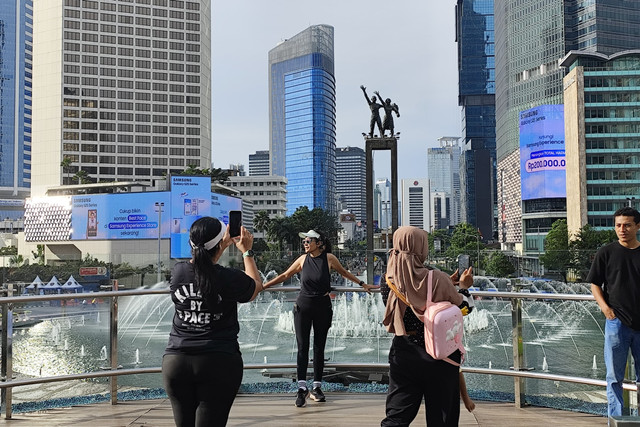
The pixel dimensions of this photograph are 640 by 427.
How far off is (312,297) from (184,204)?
58.6 meters

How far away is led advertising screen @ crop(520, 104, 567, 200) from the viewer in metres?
81.1

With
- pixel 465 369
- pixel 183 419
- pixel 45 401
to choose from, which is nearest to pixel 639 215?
pixel 465 369

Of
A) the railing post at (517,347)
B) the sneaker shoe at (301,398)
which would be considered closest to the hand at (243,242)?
the sneaker shoe at (301,398)

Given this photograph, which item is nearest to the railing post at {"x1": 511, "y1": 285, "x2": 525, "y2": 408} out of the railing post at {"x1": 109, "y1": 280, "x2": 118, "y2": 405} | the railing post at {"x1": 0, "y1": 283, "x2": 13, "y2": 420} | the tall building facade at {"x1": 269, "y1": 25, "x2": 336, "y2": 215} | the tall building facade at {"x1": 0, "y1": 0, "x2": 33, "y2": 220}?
the railing post at {"x1": 109, "y1": 280, "x2": 118, "y2": 405}

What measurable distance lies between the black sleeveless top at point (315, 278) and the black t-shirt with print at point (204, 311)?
1937 mm

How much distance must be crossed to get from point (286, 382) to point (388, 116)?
2731 cm

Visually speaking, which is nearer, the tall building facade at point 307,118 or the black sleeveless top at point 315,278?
the black sleeveless top at point 315,278

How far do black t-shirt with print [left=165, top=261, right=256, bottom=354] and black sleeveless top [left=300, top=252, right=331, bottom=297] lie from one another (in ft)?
6.36

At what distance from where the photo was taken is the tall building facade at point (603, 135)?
236ft

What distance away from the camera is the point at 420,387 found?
2.89 metres

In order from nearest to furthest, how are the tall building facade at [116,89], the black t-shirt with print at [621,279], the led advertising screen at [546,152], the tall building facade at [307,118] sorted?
the black t-shirt with print at [621,279]
the led advertising screen at [546,152]
the tall building facade at [116,89]
the tall building facade at [307,118]

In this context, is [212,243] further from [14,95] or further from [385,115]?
[14,95]

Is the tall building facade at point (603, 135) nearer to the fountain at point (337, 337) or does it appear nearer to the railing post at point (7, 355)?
the fountain at point (337, 337)

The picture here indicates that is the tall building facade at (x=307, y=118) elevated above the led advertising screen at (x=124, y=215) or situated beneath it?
elevated above
